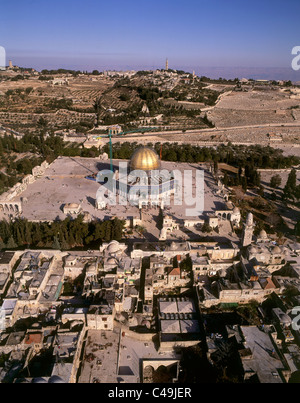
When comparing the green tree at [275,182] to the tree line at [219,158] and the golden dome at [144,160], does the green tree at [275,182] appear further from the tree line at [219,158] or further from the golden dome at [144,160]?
the golden dome at [144,160]

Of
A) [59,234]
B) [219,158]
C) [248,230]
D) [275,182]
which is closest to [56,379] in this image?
[59,234]

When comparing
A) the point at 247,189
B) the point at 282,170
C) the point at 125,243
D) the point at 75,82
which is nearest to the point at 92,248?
the point at 125,243

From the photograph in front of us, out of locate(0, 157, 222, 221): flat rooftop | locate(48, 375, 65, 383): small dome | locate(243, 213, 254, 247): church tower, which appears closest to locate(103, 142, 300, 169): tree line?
locate(0, 157, 222, 221): flat rooftop

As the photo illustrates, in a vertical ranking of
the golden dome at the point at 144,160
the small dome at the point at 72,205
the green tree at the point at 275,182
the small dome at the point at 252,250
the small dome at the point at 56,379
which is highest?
the golden dome at the point at 144,160

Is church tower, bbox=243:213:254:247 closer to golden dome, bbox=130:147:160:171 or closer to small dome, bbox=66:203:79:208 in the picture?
golden dome, bbox=130:147:160:171

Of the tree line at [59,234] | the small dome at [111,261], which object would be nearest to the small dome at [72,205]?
the tree line at [59,234]

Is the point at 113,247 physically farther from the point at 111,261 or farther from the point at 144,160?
the point at 144,160

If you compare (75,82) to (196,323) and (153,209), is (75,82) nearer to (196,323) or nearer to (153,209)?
(153,209)

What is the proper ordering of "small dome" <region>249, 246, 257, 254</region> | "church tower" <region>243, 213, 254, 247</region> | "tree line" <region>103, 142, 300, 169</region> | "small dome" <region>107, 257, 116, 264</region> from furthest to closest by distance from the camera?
"tree line" <region>103, 142, 300, 169</region>
"church tower" <region>243, 213, 254, 247</region>
"small dome" <region>249, 246, 257, 254</region>
"small dome" <region>107, 257, 116, 264</region>
